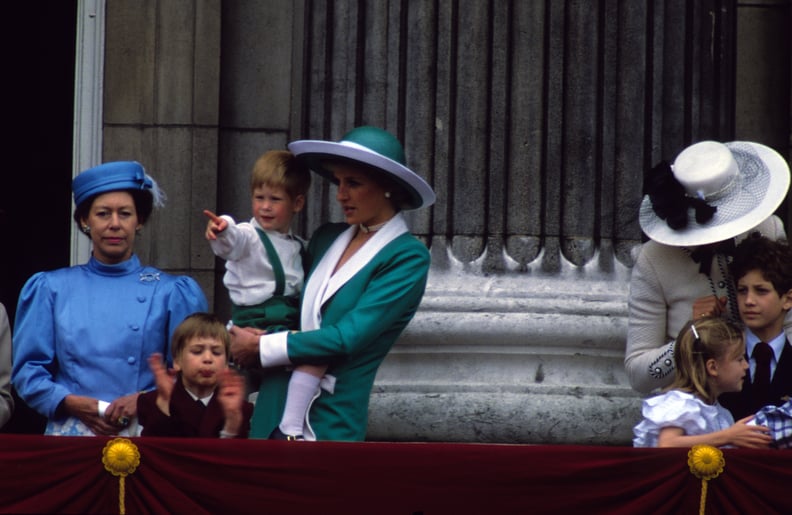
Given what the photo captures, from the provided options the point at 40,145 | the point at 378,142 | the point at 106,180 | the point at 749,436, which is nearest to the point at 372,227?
the point at 378,142

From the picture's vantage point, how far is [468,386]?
723 cm

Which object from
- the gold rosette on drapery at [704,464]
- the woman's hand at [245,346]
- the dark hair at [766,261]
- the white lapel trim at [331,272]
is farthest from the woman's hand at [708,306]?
the woman's hand at [245,346]

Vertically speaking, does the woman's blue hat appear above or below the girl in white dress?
above

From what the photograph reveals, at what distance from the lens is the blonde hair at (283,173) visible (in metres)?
5.98

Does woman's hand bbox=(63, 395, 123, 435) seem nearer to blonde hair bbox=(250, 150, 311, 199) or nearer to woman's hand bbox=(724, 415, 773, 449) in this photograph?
blonde hair bbox=(250, 150, 311, 199)

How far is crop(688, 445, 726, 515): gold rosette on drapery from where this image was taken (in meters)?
5.13

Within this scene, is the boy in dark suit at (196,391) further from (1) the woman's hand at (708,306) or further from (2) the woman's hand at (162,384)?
(1) the woman's hand at (708,306)

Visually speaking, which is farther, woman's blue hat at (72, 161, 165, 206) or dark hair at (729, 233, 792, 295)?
woman's blue hat at (72, 161, 165, 206)

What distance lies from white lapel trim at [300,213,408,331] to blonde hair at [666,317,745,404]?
0.98 meters

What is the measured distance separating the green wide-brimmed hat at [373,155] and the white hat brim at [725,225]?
2.60ft

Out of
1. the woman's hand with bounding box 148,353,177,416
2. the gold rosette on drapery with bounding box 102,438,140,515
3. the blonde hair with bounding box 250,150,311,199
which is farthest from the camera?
the blonde hair with bounding box 250,150,311,199

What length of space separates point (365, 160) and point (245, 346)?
2.30ft

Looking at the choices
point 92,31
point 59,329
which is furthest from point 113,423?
point 92,31

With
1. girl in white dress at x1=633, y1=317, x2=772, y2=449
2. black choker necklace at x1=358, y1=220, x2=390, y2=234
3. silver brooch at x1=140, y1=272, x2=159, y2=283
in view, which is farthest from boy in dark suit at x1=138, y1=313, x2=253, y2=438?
girl in white dress at x1=633, y1=317, x2=772, y2=449
